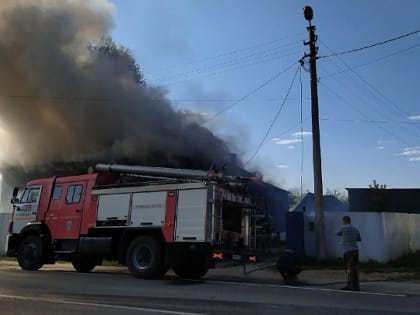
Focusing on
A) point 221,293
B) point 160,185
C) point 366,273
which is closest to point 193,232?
point 160,185

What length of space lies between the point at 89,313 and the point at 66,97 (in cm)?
1261

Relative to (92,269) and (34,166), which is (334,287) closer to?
(92,269)

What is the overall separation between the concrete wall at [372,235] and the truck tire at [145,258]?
7.01 meters

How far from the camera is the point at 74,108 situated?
17656 mm

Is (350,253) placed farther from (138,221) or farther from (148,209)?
(138,221)

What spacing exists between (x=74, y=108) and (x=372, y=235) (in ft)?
36.8

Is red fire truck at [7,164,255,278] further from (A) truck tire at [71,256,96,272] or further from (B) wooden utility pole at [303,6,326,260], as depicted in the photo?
(B) wooden utility pole at [303,6,326,260]

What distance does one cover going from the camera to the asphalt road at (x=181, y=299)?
22.3 feet

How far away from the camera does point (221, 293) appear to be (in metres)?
8.66

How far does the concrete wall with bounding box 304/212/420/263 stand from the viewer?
50.4 feet

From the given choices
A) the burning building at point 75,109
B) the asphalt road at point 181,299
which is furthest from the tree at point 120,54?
the asphalt road at point 181,299

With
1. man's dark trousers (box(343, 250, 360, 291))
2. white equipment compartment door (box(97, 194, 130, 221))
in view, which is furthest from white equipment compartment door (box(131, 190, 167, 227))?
man's dark trousers (box(343, 250, 360, 291))

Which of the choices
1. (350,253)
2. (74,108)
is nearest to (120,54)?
(74,108)

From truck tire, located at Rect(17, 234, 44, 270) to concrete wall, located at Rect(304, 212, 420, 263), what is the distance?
8.87m
